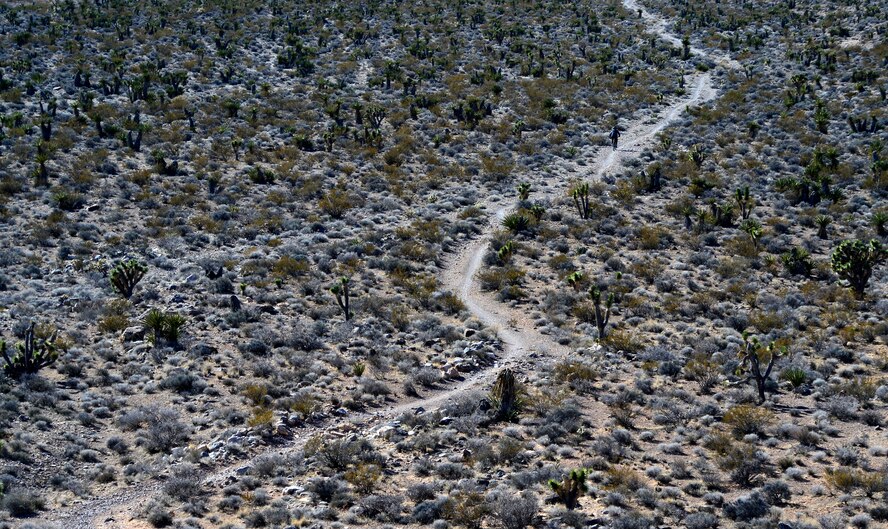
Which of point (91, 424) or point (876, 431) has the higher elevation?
point (876, 431)

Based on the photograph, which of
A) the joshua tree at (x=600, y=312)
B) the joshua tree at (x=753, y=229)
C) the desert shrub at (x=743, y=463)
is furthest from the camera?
the joshua tree at (x=753, y=229)

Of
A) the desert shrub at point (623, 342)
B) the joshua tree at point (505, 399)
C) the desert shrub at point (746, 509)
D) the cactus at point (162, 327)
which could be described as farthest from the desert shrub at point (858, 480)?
the cactus at point (162, 327)

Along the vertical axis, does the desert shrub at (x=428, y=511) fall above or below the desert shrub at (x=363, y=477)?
above

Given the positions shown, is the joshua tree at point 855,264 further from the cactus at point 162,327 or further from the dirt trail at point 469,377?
the cactus at point 162,327

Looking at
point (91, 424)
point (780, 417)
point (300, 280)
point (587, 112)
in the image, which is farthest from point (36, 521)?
point (587, 112)

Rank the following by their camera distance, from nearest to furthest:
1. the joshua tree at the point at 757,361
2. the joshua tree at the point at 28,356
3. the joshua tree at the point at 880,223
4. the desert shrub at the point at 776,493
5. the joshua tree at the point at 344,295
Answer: the desert shrub at the point at 776,493 → the joshua tree at the point at 757,361 → the joshua tree at the point at 28,356 → the joshua tree at the point at 344,295 → the joshua tree at the point at 880,223

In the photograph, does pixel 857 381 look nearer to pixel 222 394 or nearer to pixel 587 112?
pixel 222 394
